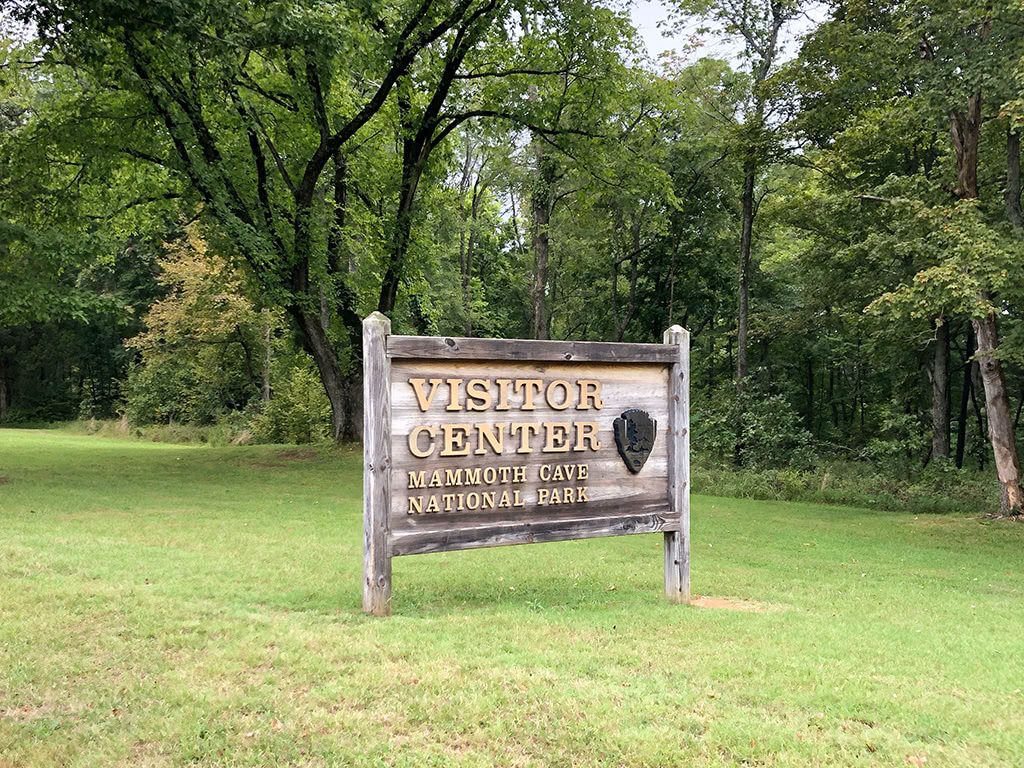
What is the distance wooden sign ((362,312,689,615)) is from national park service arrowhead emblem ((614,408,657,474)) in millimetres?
10

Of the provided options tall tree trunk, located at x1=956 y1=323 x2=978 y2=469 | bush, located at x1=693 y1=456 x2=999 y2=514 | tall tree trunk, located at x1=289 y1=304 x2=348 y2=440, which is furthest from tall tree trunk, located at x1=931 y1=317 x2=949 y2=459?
tall tree trunk, located at x1=289 y1=304 x2=348 y2=440

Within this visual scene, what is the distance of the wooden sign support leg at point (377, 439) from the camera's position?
5605 mm

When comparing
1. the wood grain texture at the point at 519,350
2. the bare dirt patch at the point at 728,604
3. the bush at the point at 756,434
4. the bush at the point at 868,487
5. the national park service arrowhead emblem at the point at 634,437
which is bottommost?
the bush at the point at 868,487

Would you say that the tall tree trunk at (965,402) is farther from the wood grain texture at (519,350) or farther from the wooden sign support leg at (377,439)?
the wooden sign support leg at (377,439)

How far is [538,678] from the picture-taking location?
427 centimetres

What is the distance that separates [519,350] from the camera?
20.1 feet

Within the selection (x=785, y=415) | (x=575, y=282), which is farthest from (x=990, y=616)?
(x=575, y=282)

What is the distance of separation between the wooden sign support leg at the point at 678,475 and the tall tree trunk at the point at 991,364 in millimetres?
10889

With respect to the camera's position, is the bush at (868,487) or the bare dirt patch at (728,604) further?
the bush at (868,487)

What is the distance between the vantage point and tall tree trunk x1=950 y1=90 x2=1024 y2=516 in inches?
591

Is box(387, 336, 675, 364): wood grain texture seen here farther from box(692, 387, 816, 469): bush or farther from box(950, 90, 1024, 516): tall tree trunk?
box(692, 387, 816, 469): bush

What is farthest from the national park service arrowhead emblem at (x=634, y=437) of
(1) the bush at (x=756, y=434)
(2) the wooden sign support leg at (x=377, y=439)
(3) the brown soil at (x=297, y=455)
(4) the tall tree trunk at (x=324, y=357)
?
(1) the bush at (x=756, y=434)

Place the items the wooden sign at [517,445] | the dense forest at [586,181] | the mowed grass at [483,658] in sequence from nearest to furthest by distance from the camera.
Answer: the mowed grass at [483,658]
the wooden sign at [517,445]
the dense forest at [586,181]

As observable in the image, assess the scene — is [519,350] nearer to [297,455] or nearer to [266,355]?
[297,455]
